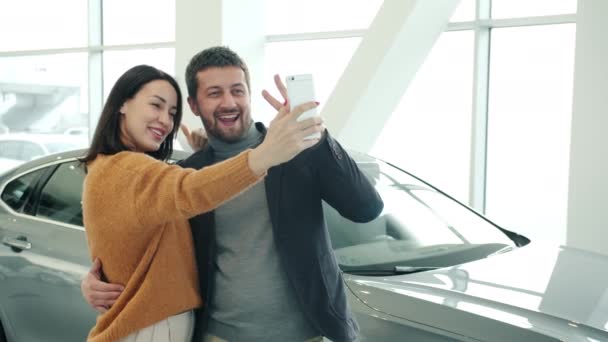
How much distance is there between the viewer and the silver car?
69.5 inches

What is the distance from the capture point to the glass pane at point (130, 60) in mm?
7270

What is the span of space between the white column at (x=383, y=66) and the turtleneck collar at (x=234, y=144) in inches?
131

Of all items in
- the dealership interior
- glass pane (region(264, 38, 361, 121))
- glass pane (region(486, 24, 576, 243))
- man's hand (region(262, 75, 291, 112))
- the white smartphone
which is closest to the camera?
the white smartphone

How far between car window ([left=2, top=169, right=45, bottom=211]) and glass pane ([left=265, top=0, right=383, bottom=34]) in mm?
3508

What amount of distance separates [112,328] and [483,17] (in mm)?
4313

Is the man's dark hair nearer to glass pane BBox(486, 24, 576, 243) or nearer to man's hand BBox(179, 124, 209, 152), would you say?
man's hand BBox(179, 124, 209, 152)

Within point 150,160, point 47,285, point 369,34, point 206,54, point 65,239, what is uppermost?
point 369,34

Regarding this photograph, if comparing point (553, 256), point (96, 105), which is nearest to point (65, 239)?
point (553, 256)

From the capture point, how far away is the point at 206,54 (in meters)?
1.69

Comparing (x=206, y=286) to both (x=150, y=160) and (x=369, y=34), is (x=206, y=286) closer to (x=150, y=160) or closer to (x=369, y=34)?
(x=150, y=160)

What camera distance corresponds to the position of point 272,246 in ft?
5.14

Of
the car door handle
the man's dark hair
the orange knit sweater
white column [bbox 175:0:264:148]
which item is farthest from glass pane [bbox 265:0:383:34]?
the orange knit sweater

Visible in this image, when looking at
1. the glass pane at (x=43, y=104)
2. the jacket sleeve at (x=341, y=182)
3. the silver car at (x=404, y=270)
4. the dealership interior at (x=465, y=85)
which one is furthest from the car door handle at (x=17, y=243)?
the glass pane at (x=43, y=104)

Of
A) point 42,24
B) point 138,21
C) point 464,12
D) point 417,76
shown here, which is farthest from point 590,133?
point 42,24
